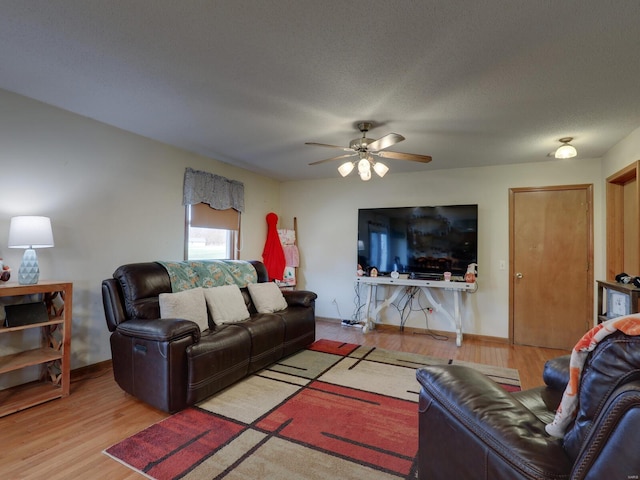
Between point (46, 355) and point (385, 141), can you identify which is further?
point (385, 141)

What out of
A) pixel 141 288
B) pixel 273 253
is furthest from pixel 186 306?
pixel 273 253

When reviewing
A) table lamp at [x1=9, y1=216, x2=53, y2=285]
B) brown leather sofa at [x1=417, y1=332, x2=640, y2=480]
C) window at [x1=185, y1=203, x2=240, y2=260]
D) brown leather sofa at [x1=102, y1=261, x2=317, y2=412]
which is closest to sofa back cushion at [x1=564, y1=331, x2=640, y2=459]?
brown leather sofa at [x1=417, y1=332, x2=640, y2=480]

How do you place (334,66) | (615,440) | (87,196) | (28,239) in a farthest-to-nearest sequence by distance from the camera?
1. (87,196)
2. (28,239)
3. (334,66)
4. (615,440)

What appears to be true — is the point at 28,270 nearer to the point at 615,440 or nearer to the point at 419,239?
the point at 615,440

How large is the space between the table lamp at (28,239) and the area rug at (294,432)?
1.41 metres

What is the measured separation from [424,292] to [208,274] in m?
2.89

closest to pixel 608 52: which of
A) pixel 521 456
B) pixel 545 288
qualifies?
pixel 521 456

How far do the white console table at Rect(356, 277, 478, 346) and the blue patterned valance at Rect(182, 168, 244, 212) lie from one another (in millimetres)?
2070

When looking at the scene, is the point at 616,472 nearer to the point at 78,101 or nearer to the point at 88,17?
the point at 88,17

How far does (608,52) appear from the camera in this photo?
73.3 inches

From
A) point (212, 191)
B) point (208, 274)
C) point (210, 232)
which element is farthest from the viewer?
point (210, 232)

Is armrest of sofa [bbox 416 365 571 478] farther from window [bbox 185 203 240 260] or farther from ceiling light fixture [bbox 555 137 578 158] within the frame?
window [bbox 185 203 240 260]

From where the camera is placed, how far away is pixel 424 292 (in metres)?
4.60

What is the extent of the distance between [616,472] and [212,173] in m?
4.36
